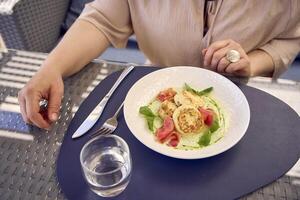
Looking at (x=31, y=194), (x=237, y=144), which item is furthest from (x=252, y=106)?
(x=31, y=194)

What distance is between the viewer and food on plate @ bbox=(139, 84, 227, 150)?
0.62 meters

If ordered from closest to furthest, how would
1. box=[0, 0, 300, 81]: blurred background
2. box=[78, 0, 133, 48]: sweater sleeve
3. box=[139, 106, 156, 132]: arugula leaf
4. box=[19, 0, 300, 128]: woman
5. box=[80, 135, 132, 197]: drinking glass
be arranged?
1. box=[80, 135, 132, 197]: drinking glass
2. box=[139, 106, 156, 132]: arugula leaf
3. box=[19, 0, 300, 128]: woman
4. box=[78, 0, 133, 48]: sweater sleeve
5. box=[0, 0, 300, 81]: blurred background

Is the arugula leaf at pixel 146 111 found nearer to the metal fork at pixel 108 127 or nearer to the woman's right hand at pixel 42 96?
the metal fork at pixel 108 127

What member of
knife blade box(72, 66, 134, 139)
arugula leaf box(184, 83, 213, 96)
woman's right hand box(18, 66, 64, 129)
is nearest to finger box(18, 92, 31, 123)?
woman's right hand box(18, 66, 64, 129)

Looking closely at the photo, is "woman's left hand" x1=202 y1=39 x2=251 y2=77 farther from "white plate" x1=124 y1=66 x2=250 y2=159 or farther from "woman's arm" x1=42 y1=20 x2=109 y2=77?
"woman's arm" x1=42 y1=20 x2=109 y2=77

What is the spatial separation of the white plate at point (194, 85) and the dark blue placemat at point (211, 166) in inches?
0.9

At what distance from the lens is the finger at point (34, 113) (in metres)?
0.67

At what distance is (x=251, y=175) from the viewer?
574mm

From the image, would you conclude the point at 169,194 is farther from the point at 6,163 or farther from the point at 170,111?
the point at 6,163

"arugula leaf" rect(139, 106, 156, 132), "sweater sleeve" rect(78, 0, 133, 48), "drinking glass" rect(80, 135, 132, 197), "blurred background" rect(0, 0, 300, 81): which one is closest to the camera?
"drinking glass" rect(80, 135, 132, 197)

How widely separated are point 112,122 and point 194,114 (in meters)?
0.16

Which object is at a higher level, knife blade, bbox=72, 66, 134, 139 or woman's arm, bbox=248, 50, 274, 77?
knife blade, bbox=72, 66, 134, 139

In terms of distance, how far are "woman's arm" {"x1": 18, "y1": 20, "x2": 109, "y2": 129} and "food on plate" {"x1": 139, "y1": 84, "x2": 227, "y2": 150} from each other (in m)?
0.19

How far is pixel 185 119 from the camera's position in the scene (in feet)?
2.05
